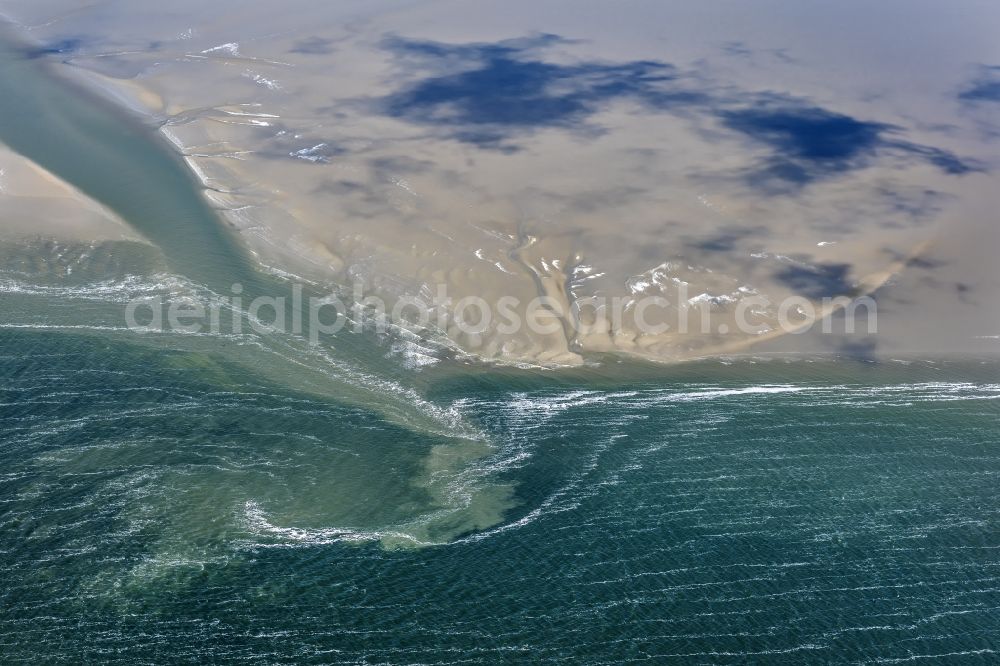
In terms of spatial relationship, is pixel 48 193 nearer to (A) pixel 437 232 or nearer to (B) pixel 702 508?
(A) pixel 437 232

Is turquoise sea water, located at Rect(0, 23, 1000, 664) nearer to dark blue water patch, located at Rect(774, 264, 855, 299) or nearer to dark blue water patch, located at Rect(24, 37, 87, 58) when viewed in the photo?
dark blue water patch, located at Rect(774, 264, 855, 299)

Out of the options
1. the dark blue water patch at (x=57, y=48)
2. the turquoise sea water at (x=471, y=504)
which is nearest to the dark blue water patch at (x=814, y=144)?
the turquoise sea water at (x=471, y=504)

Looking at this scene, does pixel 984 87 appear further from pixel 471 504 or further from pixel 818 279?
pixel 471 504

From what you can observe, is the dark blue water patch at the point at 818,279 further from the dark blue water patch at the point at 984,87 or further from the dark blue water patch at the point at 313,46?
the dark blue water patch at the point at 313,46

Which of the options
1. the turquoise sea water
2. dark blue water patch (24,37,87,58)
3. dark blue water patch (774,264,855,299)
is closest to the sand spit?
dark blue water patch (774,264,855,299)

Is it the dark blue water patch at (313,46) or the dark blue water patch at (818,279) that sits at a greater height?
the dark blue water patch at (313,46)

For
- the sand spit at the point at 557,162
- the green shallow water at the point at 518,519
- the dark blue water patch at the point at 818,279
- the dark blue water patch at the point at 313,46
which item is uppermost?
the dark blue water patch at the point at 313,46

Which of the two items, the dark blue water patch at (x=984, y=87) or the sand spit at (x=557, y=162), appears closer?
the sand spit at (x=557, y=162)
